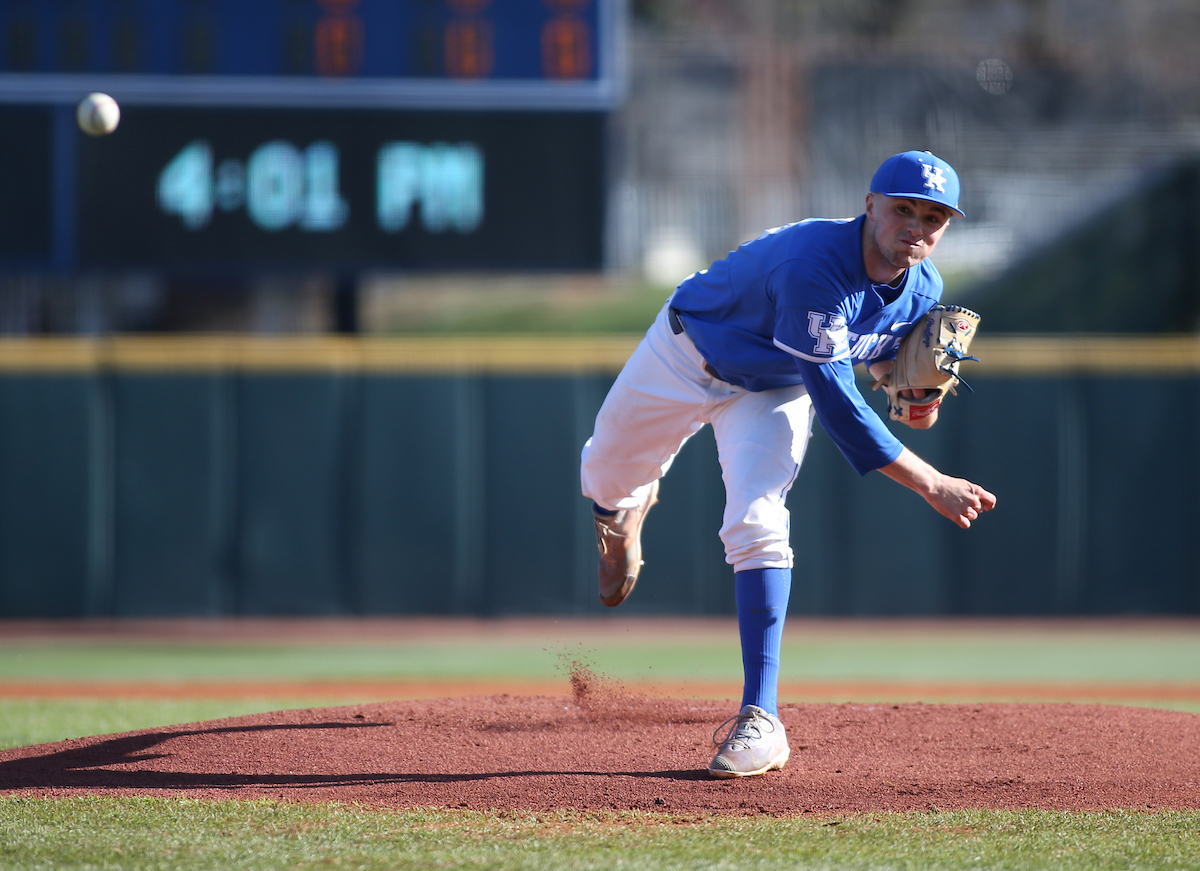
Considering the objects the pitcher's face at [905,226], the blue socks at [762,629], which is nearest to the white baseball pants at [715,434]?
the blue socks at [762,629]

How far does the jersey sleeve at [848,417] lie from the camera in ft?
9.44

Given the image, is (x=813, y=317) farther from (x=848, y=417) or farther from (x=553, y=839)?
(x=553, y=839)

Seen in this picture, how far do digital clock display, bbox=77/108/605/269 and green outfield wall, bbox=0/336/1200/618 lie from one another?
77 cm

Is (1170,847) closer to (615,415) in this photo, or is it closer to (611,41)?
(615,415)

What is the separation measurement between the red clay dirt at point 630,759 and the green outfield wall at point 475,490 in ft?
12.5

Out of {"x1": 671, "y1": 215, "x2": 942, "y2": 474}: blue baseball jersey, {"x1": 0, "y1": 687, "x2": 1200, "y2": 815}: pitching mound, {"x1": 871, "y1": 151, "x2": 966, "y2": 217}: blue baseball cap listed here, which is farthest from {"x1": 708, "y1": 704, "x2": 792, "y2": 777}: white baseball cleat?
{"x1": 871, "y1": 151, "x2": 966, "y2": 217}: blue baseball cap

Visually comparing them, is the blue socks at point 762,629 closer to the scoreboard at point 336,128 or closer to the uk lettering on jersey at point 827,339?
the uk lettering on jersey at point 827,339

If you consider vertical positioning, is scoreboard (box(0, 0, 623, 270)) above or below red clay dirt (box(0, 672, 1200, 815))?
above

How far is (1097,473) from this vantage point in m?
7.85

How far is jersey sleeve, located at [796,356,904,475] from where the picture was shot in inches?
113

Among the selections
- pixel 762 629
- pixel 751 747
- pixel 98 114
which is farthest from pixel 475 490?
pixel 751 747

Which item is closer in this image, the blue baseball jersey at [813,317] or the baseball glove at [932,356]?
the blue baseball jersey at [813,317]

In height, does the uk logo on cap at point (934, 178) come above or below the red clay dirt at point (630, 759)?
above

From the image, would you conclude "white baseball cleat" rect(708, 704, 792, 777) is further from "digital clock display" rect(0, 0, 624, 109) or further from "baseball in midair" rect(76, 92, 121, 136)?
"digital clock display" rect(0, 0, 624, 109)
